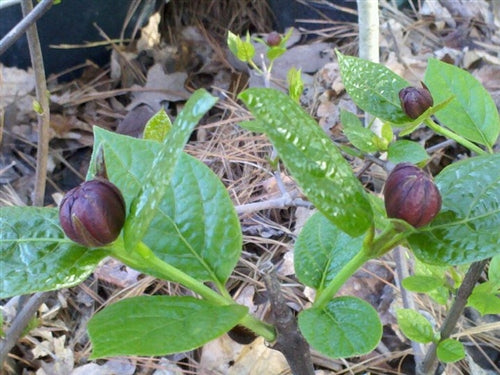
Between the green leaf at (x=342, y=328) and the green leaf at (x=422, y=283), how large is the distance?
0.31m

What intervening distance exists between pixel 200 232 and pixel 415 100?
0.38 metres

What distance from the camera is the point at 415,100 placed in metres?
0.81

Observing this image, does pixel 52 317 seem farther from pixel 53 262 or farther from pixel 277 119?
pixel 277 119

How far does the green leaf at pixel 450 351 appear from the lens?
924mm

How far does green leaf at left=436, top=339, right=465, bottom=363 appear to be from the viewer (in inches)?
36.4

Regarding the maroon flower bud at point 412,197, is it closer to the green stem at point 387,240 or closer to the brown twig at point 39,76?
the green stem at point 387,240

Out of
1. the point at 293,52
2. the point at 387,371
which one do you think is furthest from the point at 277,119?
the point at 293,52

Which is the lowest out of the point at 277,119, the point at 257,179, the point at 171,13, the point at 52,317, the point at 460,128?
the point at 52,317

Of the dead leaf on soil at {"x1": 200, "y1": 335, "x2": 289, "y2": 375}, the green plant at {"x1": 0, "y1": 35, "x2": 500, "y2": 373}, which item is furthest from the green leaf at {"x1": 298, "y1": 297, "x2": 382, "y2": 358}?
the dead leaf on soil at {"x1": 200, "y1": 335, "x2": 289, "y2": 375}

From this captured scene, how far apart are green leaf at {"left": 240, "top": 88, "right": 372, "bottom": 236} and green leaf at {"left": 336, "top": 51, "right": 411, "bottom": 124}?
384 mm

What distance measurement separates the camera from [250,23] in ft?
9.96

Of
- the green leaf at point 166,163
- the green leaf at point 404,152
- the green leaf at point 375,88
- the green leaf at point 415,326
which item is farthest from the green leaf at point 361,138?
the green leaf at point 166,163

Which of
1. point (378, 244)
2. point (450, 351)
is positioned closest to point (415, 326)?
point (450, 351)

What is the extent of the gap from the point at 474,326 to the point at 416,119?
2.67 feet
